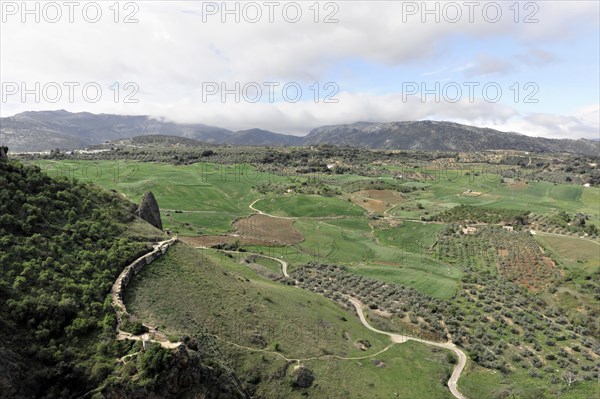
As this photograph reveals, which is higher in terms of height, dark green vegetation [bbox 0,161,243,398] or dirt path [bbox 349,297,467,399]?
dark green vegetation [bbox 0,161,243,398]

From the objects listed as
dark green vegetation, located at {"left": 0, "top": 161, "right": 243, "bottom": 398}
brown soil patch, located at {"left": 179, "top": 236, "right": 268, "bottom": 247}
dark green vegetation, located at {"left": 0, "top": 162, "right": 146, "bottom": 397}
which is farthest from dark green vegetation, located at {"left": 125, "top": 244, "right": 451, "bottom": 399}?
brown soil patch, located at {"left": 179, "top": 236, "right": 268, "bottom": 247}

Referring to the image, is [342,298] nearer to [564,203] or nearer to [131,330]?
[131,330]

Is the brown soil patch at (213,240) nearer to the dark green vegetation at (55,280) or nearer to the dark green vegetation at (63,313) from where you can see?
the dark green vegetation at (55,280)

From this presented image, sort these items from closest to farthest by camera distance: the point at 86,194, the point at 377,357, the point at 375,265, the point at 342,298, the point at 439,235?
the point at 377,357
the point at 86,194
the point at 342,298
the point at 375,265
the point at 439,235

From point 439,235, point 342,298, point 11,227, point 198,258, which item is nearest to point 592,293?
point 439,235

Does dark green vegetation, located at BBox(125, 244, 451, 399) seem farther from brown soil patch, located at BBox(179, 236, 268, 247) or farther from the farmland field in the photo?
brown soil patch, located at BBox(179, 236, 268, 247)

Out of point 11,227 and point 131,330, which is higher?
point 11,227

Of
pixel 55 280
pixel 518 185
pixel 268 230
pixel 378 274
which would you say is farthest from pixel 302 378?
pixel 518 185

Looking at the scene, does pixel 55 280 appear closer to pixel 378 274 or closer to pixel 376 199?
pixel 378 274
